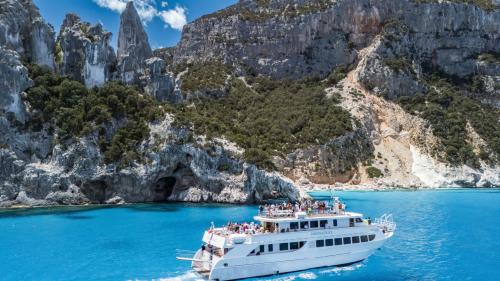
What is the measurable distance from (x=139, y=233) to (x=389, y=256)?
68.1 feet

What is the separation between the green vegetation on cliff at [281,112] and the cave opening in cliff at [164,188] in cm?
1630

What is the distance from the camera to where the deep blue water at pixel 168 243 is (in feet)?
94.7

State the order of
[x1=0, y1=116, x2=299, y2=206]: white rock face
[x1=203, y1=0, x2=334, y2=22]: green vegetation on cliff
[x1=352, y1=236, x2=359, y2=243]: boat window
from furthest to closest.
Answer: [x1=203, y1=0, x2=334, y2=22]: green vegetation on cliff, [x1=0, y1=116, x2=299, y2=206]: white rock face, [x1=352, y1=236, x2=359, y2=243]: boat window

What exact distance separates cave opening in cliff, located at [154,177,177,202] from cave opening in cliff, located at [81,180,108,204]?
748 cm

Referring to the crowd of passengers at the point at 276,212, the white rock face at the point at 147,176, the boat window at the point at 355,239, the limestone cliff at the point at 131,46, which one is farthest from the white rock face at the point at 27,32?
the boat window at the point at 355,239

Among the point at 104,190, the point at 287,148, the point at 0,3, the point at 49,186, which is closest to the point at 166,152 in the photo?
the point at 104,190

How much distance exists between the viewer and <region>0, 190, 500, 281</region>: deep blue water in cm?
2886

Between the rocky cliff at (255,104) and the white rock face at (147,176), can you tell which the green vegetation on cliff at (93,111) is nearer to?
the rocky cliff at (255,104)

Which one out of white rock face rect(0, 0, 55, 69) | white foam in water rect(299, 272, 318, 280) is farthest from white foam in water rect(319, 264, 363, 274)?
white rock face rect(0, 0, 55, 69)

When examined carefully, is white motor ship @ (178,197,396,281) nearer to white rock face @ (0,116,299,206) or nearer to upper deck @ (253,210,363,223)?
upper deck @ (253,210,363,223)

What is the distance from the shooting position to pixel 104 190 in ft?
219

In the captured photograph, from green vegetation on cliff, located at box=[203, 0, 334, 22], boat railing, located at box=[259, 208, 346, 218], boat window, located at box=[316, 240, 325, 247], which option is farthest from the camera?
green vegetation on cliff, located at box=[203, 0, 334, 22]

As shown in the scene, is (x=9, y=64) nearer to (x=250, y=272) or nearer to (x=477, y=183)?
(x=250, y=272)

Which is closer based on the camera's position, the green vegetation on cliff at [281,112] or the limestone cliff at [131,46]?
the limestone cliff at [131,46]
